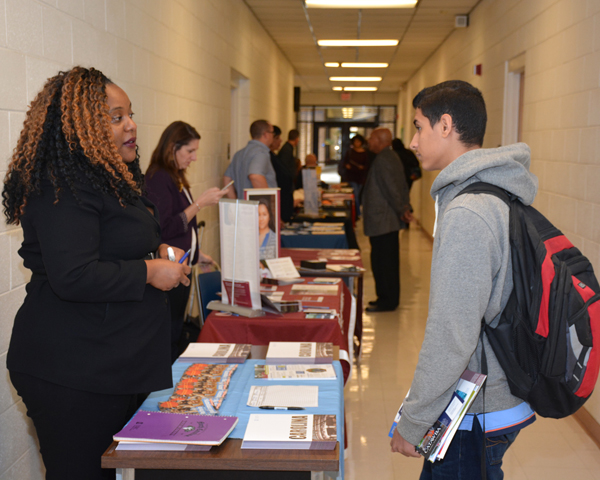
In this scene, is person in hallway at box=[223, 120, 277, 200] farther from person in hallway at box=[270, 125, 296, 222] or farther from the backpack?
the backpack

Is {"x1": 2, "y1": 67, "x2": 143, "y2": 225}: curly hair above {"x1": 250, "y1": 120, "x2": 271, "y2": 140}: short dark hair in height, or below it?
below

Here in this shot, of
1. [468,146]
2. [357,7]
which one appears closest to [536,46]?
[357,7]

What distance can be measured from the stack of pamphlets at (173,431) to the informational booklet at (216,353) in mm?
467

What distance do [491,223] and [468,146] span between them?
26cm

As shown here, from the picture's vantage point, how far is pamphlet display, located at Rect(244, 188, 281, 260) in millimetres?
3164

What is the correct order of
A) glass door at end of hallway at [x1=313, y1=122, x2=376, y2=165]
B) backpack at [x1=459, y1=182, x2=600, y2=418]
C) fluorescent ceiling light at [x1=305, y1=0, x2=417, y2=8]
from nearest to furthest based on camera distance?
1. backpack at [x1=459, y1=182, x2=600, y2=418]
2. fluorescent ceiling light at [x1=305, y1=0, x2=417, y2=8]
3. glass door at end of hallway at [x1=313, y1=122, x2=376, y2=165]

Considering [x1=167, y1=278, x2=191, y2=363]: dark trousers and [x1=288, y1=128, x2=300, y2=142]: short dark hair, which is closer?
[x1=167, y1=278, x2=191, y2=363]: dark trousers

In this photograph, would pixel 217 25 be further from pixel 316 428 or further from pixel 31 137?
A: pixel 316 428

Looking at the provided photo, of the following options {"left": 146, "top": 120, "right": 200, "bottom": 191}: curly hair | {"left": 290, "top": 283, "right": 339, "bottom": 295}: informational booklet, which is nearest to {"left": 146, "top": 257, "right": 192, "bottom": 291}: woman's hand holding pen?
{"left": 290, "top": 283, "right": 339, "bottom": 295}: informational booklet

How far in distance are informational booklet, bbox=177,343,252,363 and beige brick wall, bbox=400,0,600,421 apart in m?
2.07

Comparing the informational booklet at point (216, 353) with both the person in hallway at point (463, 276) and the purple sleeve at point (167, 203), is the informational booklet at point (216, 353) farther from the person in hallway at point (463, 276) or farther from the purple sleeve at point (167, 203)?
the purple sleeve at point (167, 203)

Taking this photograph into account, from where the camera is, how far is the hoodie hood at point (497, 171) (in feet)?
4.33

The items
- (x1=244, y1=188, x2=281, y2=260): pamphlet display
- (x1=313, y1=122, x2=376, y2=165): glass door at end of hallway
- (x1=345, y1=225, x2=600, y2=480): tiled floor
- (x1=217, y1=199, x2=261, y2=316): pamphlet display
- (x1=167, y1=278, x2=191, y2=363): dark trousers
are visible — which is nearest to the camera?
(x1=217, y1=199, x2=261, y2=316): pamphlet display

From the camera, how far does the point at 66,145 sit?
4.58ft
